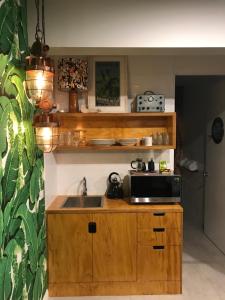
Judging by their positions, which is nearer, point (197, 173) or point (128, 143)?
point (128, 143)

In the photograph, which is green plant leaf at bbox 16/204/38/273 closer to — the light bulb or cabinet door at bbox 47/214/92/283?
cabinet door at bbox 47/214/92/283

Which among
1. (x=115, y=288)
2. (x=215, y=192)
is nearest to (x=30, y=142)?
(x=115, y=288)

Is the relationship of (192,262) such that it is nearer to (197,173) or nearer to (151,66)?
(197,173)

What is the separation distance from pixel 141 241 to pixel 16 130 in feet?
5.31

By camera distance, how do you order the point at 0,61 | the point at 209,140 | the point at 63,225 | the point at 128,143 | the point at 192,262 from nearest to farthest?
1. the point at 0,61
2. the point at 63,225
3. the point at 128,143
4. the point at 192,262
5. the point at 209,140

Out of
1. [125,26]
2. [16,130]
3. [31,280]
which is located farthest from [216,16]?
[31,280]

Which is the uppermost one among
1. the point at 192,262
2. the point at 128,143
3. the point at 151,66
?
the point at 151,66

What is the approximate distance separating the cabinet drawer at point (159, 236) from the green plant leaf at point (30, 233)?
0.99 meters

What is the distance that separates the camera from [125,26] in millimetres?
2246

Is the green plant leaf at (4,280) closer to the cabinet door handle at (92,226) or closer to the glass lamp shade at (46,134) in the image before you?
the glass lamp shade at (46,134)

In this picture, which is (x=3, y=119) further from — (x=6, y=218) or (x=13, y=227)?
(x=13, y=227)

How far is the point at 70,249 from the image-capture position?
2.79m

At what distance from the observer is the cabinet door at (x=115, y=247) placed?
278cm

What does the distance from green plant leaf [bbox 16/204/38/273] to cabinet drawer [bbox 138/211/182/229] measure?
100 centimetres
